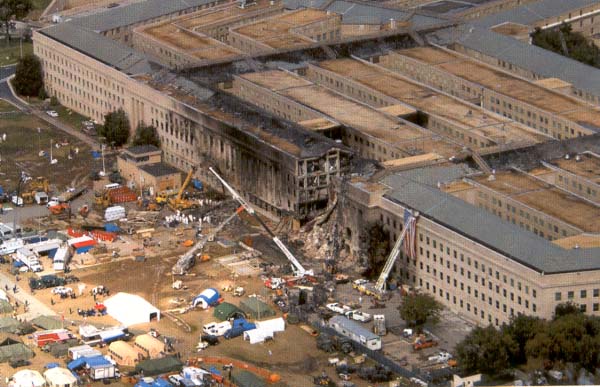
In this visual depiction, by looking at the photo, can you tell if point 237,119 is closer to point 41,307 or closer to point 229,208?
point 229,208

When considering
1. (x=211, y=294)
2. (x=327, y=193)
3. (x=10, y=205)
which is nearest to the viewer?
(x=211, y=294)

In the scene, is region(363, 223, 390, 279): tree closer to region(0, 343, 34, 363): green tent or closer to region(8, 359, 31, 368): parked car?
region(0, 343, 34, 363): green tent

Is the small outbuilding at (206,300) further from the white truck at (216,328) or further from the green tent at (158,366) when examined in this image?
the green tent at (158,366)

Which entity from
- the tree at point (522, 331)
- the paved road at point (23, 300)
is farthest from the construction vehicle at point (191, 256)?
the tree at point (522, 331)

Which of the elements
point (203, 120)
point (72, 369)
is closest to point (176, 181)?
point (203, 120)

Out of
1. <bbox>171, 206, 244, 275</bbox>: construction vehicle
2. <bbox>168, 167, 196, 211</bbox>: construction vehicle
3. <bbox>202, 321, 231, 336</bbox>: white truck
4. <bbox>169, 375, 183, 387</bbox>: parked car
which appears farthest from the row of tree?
<bbox>168, 167, 196, 211</bbox>: construction vehicle

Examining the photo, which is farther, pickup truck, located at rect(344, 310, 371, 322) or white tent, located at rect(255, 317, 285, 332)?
pickup truck, located at rect(344, 310, 371, 322)
